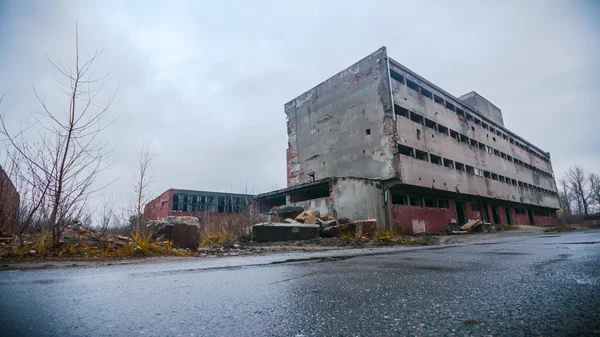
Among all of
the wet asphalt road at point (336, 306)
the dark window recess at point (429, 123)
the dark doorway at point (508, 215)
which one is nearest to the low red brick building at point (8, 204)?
the wet asphalt road at point (336, 306)

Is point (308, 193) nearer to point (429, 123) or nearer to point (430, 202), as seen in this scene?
point (430, 202)

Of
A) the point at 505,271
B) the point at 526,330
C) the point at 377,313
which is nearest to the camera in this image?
the point at 526,330

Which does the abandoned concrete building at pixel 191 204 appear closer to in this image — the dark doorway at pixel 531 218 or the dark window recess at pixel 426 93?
the dark window recess at pixel 426 93

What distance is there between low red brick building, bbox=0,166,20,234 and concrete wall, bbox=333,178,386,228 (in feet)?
40.0

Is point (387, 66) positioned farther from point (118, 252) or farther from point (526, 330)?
point (526, 330)

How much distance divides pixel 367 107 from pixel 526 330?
1899cm

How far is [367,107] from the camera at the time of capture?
745 inches

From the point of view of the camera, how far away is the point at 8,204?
5184 mm

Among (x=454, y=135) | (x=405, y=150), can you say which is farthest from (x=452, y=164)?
(x=405, y=150)

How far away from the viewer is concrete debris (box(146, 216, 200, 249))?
23.3 ft

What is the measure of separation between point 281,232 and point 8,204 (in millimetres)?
7030

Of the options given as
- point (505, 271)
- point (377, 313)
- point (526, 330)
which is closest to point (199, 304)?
point (377, 313)

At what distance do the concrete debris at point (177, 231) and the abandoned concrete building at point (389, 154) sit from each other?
8973 millimetres

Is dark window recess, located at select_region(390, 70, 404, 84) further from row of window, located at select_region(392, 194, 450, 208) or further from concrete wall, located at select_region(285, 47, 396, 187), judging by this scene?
row of window, located at select_region(392, 194, 450, 208)
